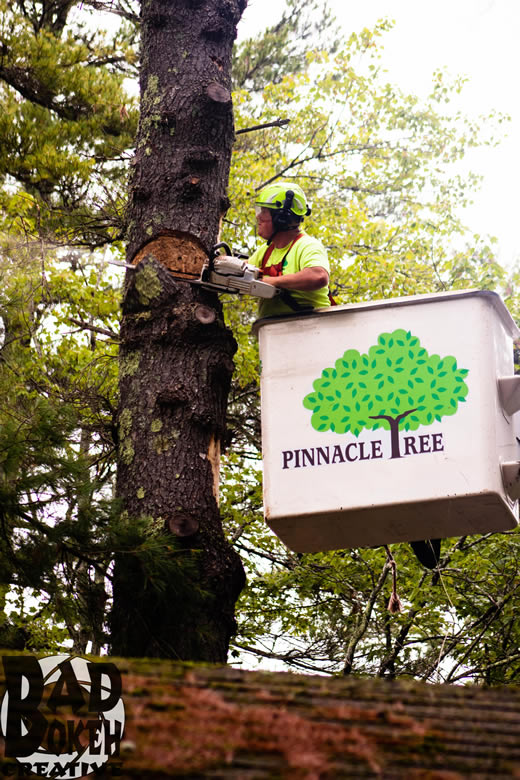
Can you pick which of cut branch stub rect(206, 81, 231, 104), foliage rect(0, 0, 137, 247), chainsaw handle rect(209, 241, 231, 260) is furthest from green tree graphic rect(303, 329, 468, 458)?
foliage rect(0, 0, 137, 247)

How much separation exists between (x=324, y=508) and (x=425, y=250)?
8.32 metres

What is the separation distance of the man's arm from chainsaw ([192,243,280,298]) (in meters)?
0.03

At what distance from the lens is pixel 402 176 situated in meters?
14.3

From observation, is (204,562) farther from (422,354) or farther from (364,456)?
(422,354)

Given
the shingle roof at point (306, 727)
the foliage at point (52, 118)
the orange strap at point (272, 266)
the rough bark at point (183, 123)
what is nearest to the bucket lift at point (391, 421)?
the orange strap at point (272, 266)

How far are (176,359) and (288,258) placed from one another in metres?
0.63

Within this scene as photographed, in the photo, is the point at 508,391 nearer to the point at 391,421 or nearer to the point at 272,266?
the point at 391,421

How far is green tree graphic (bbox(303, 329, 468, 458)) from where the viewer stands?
359cm

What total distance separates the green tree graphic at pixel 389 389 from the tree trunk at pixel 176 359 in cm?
44

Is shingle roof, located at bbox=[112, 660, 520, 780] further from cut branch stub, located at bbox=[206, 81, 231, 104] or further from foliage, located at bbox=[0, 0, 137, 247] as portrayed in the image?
foliage, located at bbox=[0, 0, 137, 247]

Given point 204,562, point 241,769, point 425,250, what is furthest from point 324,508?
point 425,250

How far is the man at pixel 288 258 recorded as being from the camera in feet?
12.9

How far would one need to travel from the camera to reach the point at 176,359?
388 centimetres

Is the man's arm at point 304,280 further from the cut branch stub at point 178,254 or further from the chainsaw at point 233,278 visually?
the cut branch stub at point 178,254
